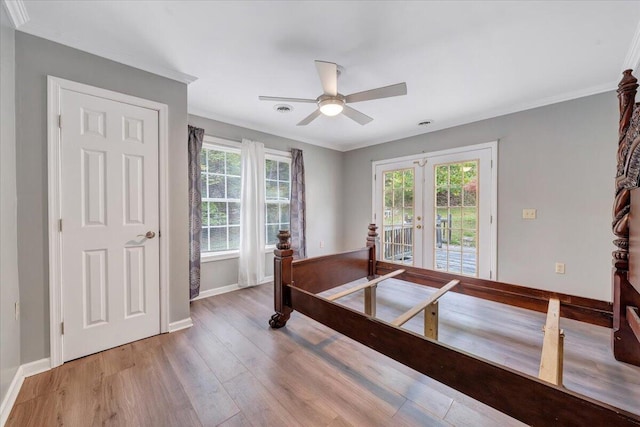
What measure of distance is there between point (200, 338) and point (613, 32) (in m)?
4.02

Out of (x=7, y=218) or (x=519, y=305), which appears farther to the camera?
(x=519, y=305)

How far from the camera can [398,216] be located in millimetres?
4461

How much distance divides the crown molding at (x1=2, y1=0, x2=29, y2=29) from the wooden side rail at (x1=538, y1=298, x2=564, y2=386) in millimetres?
3429

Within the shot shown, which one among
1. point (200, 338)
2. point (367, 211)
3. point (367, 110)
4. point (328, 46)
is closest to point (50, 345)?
point (200, 338)

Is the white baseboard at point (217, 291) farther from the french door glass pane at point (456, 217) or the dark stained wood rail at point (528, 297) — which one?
the french door glass pane at point (456, 217)

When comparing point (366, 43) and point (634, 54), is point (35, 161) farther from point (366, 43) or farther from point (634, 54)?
point (634, 54)

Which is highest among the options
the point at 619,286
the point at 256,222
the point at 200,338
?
the point at 256,222

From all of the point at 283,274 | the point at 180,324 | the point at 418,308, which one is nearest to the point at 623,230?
the point at 418,308

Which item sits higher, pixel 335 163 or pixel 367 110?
pixel 367 110

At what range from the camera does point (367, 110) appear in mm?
3271

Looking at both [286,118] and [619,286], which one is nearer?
[619,286]

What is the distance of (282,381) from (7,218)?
198 cm

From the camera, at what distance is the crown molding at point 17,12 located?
60.3 inches

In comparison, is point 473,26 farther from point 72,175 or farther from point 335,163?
point 335,163
